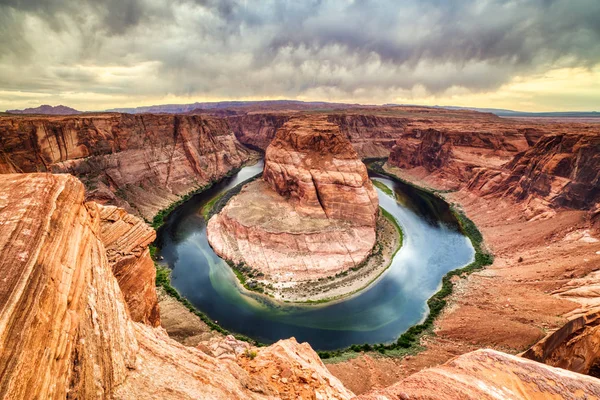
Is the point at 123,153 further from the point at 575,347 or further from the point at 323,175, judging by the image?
the point at 575,347

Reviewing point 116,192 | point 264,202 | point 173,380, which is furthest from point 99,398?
point 116,192

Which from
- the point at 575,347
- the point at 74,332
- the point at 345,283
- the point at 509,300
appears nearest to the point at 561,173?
the point at 509,300

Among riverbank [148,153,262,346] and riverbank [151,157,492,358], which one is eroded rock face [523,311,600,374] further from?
riverbank [148,153,262,346]

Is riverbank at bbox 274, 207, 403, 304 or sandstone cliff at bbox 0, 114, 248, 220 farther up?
sandstone cliff at bbox 0, 114, 248, 220

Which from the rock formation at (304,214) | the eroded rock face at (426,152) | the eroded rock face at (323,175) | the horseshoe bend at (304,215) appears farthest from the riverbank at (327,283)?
the eroded rock face at (426,152)

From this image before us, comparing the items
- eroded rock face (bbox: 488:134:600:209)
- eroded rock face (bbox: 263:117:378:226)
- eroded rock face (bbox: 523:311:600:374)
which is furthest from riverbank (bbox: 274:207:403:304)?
eroded rock face (bbox: 488:134:600:209)

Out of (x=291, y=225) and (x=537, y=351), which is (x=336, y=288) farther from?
(x=537, y=351)
